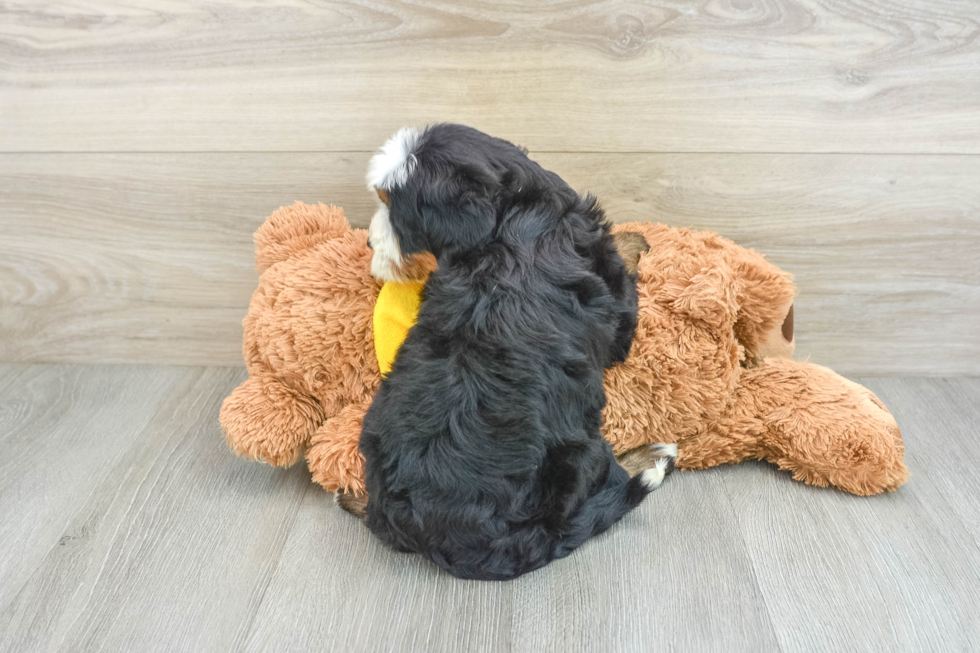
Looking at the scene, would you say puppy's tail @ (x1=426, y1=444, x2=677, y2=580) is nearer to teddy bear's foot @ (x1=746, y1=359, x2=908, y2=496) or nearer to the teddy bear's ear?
teddy bear's foot @ (x1=746, y1=359, x2=908, y2=496)

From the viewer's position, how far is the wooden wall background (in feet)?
3.58

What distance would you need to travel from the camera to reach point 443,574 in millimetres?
909

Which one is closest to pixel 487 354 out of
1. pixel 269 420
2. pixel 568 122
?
pixel 269 420

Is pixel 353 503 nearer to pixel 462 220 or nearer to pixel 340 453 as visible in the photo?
pixel 340 453

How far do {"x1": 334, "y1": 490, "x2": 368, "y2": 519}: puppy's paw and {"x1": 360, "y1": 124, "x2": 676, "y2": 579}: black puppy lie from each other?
107 millimetres

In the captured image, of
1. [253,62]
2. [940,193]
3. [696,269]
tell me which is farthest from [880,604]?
[253,62]

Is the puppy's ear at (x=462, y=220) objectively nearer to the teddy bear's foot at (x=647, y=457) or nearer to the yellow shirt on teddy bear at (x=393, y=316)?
the yellow shirt on teddy bear at (x=393, y=316)

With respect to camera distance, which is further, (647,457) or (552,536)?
(647,457)

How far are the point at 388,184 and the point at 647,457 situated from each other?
1.82 ft

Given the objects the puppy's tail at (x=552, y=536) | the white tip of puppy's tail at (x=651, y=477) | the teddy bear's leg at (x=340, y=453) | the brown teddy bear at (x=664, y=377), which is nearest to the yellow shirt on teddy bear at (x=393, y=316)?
the brown teddy bear at (x=664, y=377)

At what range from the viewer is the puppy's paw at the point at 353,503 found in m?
0.98

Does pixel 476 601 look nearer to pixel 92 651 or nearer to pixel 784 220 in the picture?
pixel 92 651

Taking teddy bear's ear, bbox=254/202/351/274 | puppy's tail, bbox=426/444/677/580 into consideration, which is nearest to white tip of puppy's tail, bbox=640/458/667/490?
puppy's tail, bbox=426/444/677/580

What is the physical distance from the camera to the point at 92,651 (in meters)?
0.82
